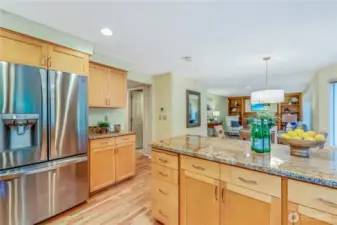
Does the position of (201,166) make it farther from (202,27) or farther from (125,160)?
(125,160)

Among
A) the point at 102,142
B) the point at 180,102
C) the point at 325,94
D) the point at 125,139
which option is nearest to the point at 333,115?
the point at 325,94

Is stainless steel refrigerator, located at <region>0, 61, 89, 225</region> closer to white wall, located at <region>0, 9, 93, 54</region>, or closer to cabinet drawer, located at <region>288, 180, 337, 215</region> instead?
white wall, located at <region>0, 9, 93, 54</region>

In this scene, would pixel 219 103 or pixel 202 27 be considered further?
pixel 219 103

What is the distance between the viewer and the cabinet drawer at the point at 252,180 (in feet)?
Result: 3.92

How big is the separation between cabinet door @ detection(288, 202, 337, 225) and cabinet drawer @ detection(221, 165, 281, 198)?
10 cm

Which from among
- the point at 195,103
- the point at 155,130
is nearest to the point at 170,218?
the point at 155,130

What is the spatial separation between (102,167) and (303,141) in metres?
2.66

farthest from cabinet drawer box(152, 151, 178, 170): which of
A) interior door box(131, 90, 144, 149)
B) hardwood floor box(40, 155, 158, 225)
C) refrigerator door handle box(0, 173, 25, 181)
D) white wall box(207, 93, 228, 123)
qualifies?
white wall box(207, 93, 228, 123)

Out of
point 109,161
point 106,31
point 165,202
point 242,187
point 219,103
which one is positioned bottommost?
point 165,202

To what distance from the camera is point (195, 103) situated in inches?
229

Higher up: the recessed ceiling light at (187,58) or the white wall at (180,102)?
the recessed ceiling light at (187,58)

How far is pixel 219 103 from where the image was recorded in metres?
10.4

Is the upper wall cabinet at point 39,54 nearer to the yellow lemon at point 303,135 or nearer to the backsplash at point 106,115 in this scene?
the backsplash at point 106,115

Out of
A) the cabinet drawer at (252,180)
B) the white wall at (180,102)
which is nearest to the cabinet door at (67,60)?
the cabinet drawer at (252,180)
